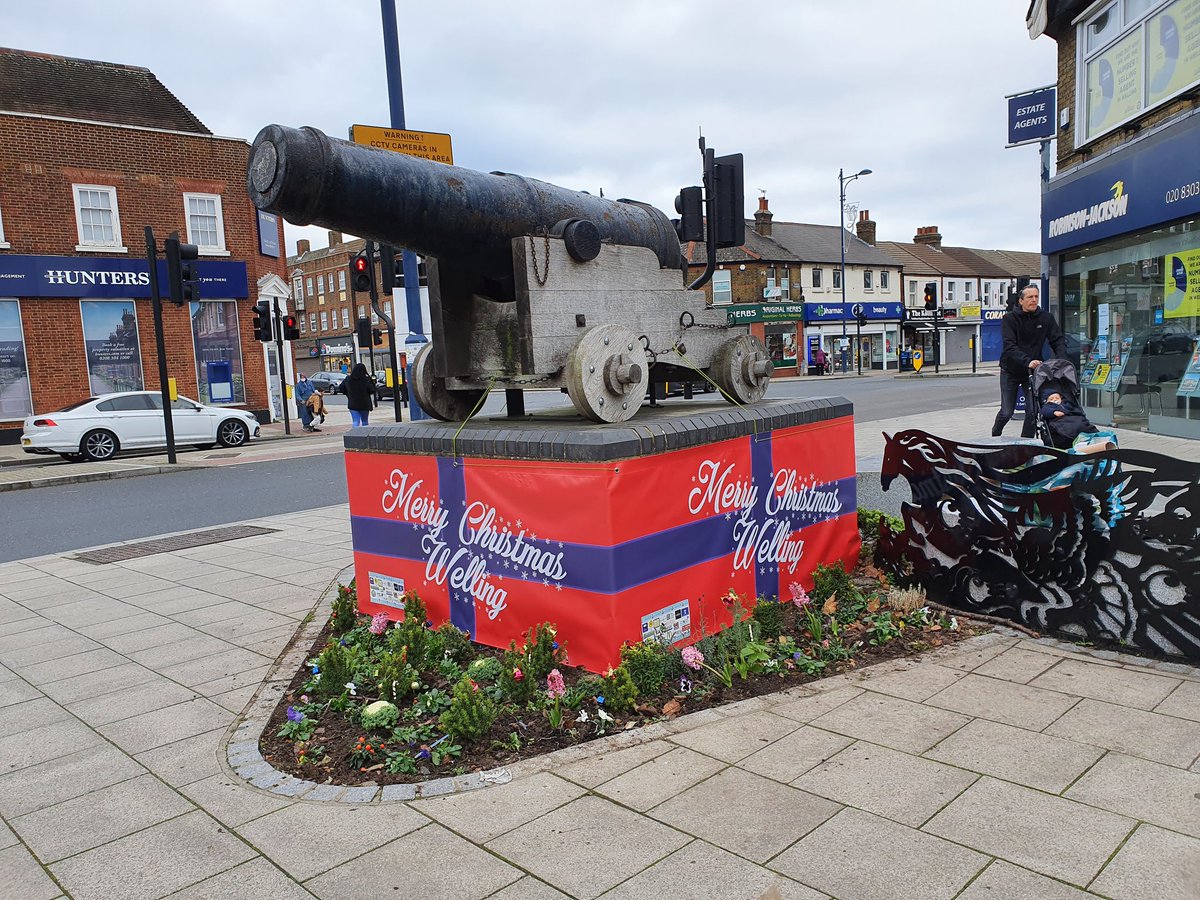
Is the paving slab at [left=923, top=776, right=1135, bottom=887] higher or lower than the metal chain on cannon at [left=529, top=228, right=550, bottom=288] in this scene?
lower

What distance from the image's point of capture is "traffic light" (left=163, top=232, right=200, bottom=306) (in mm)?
15211

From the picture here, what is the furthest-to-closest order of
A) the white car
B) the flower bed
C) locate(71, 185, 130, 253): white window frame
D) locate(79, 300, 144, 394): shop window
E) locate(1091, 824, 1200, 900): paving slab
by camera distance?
locate(79, 300, 144, 394): shop window → locate(71, 185, 130, 253): white window frame → the white car → the flower bed → locate(1091, 824, 1200, 900): paving slab

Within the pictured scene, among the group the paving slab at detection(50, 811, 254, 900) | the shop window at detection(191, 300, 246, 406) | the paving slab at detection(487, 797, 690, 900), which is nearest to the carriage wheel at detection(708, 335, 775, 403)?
the paving slab at detection(487, 797, 690, 900)

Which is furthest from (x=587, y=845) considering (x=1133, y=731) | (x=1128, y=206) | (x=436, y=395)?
(x=1128, y=206)

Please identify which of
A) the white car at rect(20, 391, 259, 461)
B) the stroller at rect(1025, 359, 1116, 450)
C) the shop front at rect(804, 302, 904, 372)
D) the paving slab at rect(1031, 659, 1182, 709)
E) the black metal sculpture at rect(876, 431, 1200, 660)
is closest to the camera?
the paving slab at rect(1031, 659, 1182, 709)

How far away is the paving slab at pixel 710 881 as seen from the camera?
2.38 m

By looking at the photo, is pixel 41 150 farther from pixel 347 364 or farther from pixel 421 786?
pixel 347 364

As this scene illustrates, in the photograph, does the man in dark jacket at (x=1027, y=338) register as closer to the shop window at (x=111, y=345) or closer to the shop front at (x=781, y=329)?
the shop window at (x=111, y=345)

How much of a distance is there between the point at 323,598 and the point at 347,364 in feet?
218

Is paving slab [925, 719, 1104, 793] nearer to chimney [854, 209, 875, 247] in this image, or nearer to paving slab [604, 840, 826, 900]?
paving slab [604, 840, 826, 900]

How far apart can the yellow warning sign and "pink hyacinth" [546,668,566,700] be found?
8395mm

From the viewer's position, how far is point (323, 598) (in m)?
5.91

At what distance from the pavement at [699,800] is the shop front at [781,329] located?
1867 inches

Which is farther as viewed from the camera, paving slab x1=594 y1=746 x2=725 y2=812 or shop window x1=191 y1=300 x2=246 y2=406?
shop window x1=191 y1=300 x2=246 y2=406
